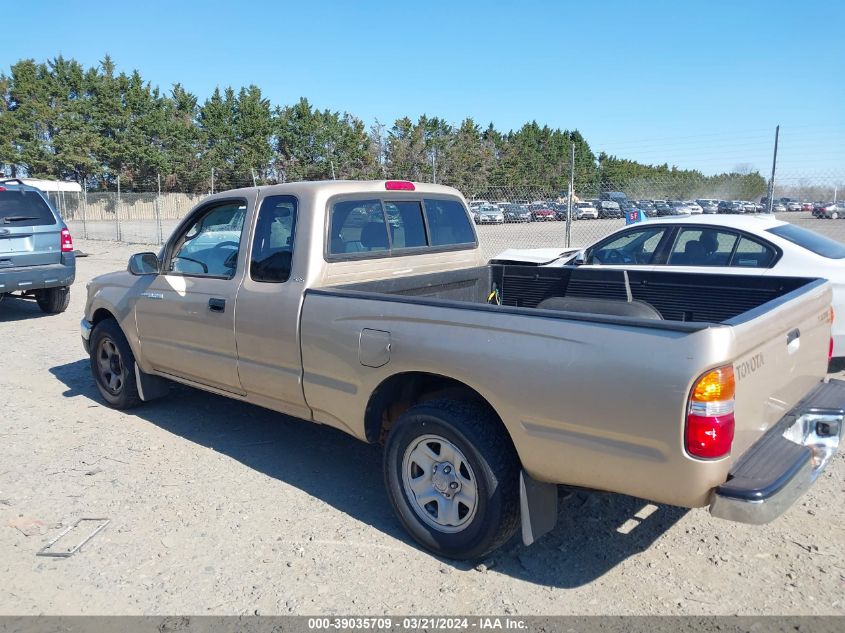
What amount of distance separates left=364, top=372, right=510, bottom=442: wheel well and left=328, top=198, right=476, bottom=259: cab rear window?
1069 millimetres

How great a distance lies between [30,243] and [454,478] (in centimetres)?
895

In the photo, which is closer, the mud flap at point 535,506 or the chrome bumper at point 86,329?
the mud flap at point 535,506

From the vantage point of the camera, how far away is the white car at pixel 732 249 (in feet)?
19.5

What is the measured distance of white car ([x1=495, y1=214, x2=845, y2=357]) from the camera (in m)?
5.95

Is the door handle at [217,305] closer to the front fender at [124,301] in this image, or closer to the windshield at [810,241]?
the front fender at [124,301]

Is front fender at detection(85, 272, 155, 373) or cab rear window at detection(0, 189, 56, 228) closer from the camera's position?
front fender at detection(85, 272, 155, 373)

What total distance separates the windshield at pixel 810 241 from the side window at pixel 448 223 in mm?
3170

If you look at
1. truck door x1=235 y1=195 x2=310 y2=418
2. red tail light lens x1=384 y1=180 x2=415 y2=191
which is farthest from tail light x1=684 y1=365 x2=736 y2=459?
red tail light lens x1=384 y1=180 x2=415 y2=191

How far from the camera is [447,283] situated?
15.8 ft

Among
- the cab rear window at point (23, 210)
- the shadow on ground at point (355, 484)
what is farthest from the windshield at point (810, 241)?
the cab rear window at point (23, 210)

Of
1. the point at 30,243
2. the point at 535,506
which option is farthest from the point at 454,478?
the point at 30,243

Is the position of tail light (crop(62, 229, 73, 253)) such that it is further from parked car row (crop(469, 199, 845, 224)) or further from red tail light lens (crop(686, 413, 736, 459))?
parked car row (crop(469, 199, 845, 224))

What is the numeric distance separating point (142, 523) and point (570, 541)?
95.8 inches

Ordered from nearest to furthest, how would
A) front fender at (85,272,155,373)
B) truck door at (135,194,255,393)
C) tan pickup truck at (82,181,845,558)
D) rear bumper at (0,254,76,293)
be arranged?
tan pickup truck at (82,181,845,558) < truck door at (135,194,255,393) < front fender at (85,272,155,373) < rear bumper at (0,254,76,293)
